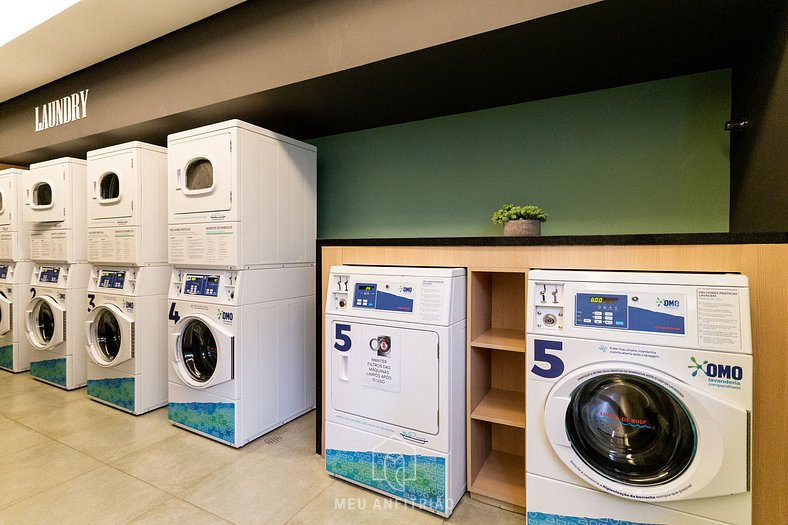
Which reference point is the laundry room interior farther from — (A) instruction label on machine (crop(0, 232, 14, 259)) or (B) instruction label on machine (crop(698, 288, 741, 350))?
(A) instruction label on machine (crop(0, 232, 14, 259))

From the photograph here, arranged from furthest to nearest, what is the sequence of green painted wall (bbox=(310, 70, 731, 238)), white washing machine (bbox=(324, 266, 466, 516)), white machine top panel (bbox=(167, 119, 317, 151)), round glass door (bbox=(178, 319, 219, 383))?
1. round glass door (bbox=(178, 319, 219, 383))
2. white machine top panel (bbox=(167, 119, 317, 151))
3. green painted wall (bbox=(310, 70, 731, 238))
4. white washing machine (bbox=(324, 266, 466, 516))

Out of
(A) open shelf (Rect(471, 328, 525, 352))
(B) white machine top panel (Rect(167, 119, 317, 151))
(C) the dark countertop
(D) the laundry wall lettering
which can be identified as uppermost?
(D) the laundry wall lettering

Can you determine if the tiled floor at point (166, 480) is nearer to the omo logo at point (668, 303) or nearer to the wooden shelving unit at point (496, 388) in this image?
the wooden shelving unit at point (496, 388)

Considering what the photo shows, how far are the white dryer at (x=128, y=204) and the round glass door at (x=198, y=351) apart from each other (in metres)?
0.59

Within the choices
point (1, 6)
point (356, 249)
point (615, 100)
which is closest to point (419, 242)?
point (356, 249)

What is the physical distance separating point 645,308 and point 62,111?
4488 millimetres

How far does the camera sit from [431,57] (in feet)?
6.08

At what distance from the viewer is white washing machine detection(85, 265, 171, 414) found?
289 cm

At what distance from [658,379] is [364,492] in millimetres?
1440

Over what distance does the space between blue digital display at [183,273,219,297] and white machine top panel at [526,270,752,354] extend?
6.34 ft

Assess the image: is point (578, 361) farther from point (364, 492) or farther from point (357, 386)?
point (364, 492)

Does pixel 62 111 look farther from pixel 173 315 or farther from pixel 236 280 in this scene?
pixel 236 280

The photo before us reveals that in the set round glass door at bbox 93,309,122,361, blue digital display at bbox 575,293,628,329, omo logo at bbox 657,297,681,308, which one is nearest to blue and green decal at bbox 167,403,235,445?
round glass door at bbox 93,309,122,361

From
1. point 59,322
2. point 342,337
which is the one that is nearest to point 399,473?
point 342,337
